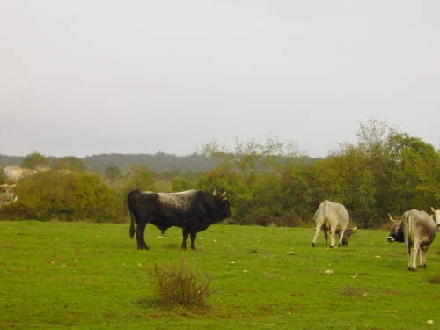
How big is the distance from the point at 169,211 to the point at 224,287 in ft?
25.3

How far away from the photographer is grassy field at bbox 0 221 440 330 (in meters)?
11.2

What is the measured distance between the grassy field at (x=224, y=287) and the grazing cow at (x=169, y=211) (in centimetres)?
75

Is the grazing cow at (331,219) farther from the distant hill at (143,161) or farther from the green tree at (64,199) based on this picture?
the distant hill at (143,161)

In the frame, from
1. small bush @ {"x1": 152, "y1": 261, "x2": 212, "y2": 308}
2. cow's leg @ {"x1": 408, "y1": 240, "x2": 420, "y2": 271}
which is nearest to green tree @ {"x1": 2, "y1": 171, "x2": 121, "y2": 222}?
cow's leg @ {"x1": 408, "y1": 240, "x2": 420, "y2": 271}

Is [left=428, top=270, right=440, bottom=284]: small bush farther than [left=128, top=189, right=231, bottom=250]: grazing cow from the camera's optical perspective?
No

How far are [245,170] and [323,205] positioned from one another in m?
32.7

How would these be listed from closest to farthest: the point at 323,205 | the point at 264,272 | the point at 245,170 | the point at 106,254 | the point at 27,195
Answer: the point at 264,272, the point at 106,254, the point at 323,205, the point at 27,195, the point at 245,170

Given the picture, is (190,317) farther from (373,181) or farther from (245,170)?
(245,170)

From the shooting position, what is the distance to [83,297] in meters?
12.6

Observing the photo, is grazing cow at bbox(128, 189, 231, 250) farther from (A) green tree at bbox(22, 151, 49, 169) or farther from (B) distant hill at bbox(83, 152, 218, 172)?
(B) distant hill at bbox(83, 152, 218, 172)

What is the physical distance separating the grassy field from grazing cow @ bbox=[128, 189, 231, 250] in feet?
2.46

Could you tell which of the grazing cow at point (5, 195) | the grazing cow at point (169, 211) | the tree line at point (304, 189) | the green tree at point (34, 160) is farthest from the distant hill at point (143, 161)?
the grazing cow at point (169, 211)

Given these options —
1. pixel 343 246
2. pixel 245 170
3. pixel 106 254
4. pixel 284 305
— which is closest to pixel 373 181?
pixel 245 170

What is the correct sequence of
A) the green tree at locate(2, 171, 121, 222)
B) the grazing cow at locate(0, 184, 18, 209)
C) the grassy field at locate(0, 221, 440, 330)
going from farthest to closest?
the green tree at locate(2, 171, 121, 222) < the grazing cow at locate(0, 184, 18, 209) < the grassy field at locate(0, 221, 440, 330)
